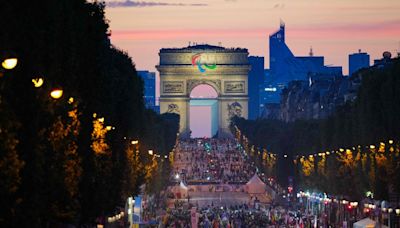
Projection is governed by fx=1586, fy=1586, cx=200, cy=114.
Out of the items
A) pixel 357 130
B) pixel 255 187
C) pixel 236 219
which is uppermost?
pixel 357 130

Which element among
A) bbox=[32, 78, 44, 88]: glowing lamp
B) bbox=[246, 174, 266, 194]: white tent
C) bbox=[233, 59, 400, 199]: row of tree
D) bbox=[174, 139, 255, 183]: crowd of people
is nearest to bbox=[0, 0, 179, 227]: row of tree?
bbox=[32, 78, 44, 88]: glowing lamp

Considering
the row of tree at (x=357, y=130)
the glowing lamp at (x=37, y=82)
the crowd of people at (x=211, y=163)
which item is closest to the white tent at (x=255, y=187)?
the row of tree at (x=357, y=130)

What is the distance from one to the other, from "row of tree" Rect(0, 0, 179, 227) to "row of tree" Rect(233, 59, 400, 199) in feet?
51.1

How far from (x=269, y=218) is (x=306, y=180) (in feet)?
59.3

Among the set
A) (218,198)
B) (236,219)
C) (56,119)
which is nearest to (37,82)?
(56,119)

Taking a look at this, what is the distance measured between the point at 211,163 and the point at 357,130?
70.3 metres

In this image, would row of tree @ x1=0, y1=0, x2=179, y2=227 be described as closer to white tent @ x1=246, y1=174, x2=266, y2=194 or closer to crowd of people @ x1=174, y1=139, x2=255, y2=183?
white tent @ x1=246, y1=174, x2=266, y2=194

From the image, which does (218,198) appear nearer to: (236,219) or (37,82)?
(236,219)

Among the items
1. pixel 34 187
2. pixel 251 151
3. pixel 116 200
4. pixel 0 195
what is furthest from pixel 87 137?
pixel 251 151

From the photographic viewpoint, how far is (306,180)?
4006 inches

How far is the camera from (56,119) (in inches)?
1366

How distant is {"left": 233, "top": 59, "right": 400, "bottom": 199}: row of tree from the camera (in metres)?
68.9

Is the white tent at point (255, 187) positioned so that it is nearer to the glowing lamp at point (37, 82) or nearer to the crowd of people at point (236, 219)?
the crowd of people at point (236, 219)

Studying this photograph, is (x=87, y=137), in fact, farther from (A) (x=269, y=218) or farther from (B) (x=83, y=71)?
(A) (x=269, y=218)
